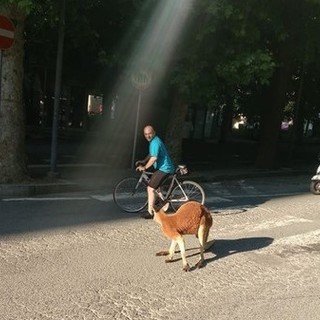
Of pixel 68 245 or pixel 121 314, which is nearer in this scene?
pixel 121 314

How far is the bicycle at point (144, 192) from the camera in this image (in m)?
8.86

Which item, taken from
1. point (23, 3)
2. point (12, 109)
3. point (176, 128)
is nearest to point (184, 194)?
point (12, 109)

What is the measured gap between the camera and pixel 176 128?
48.2ft

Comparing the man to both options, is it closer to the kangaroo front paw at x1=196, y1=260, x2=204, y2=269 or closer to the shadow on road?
the shadow on road

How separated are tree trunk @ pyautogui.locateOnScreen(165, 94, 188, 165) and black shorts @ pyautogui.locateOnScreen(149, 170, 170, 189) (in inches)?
245

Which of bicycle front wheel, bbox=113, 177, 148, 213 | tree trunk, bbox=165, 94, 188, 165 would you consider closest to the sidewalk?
tree trunk, bbox=165, 94, 188, 165

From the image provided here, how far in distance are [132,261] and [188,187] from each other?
3279 millimetres

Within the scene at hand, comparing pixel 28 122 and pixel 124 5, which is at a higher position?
pixel 124 5

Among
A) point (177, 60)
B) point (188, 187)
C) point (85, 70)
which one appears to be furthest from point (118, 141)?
point (188, 187)

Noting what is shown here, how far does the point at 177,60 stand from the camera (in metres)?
13.6

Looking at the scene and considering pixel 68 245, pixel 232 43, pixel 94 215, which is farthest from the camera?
pixel 232 43

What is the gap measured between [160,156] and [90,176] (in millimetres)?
4591

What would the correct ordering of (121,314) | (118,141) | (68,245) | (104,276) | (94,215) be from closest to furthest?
(121,314) < (104,276) < (68,245) < (94,215) < (118,141)

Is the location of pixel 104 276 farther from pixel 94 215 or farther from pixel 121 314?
pixel 94 215
